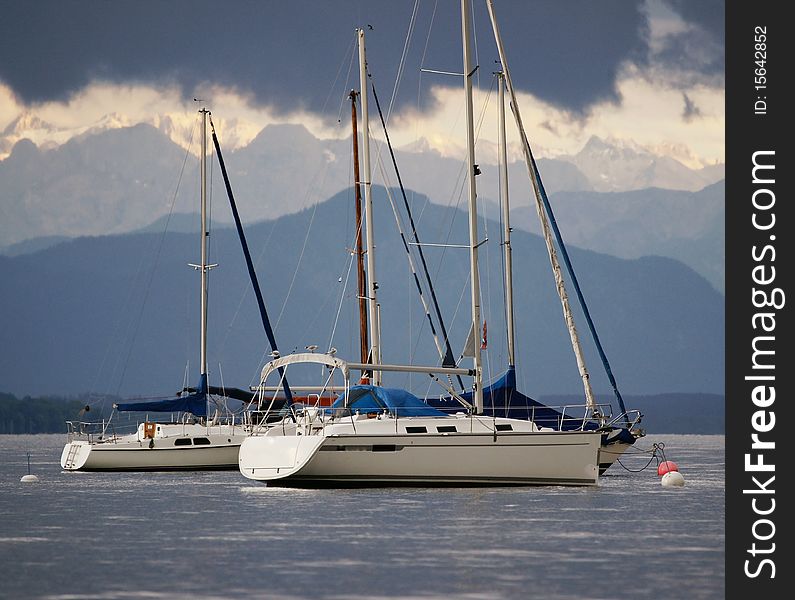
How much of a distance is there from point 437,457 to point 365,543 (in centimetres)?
1193

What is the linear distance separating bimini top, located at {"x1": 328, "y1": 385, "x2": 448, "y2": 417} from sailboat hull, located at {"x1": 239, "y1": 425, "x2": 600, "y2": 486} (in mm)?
1204

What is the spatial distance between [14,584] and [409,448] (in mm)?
18150

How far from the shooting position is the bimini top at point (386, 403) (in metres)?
40.4

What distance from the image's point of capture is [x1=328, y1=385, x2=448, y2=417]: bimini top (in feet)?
132

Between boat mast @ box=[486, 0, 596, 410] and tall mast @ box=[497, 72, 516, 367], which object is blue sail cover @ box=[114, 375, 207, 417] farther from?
boat mast @ box=[486, 0, 596, 410]

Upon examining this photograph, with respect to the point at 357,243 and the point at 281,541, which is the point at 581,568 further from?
the point at 357,243

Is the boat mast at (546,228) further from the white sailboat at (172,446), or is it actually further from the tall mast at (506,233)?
the white sailboat at (172,446)

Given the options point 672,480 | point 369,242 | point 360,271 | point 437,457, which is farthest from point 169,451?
point 672,480

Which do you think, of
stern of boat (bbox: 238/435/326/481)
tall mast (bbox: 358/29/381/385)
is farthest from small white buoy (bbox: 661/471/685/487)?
stern of boat (bbox: 238/435/326/481)

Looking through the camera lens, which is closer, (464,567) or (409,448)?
(464,567)
